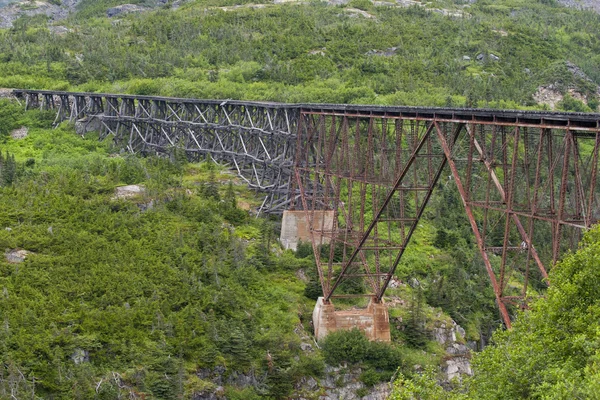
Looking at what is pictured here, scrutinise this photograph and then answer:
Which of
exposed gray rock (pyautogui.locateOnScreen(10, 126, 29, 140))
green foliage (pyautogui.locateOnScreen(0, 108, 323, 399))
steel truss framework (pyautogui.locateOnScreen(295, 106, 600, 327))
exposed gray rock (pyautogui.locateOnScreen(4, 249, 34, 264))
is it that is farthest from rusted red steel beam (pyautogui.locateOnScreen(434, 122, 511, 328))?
exposed gray rock (pyautogui.locateOnScreen(10, 126, 29, 140))

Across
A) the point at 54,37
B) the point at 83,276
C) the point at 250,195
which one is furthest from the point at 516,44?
the point at 83,276

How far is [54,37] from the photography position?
333 feet

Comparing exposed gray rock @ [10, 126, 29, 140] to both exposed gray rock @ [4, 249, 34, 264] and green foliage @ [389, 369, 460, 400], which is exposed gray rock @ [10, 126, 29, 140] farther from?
green foliage @ [389, 369, 460, 400]

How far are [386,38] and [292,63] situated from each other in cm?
1580

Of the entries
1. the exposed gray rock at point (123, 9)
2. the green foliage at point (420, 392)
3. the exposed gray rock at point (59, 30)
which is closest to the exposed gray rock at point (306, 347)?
the green foliage at point (420, 392)

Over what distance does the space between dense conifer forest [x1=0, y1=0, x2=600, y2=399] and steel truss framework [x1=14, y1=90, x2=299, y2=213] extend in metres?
1.45

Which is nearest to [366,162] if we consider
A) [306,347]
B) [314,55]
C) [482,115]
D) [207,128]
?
[306,347]

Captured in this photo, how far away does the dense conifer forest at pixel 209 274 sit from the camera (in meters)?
23.1

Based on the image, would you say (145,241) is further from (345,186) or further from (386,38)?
(386,38)

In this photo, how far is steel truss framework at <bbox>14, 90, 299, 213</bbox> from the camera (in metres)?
54.4

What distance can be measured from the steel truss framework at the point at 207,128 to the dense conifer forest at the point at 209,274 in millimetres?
1447

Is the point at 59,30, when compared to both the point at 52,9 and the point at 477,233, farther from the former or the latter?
the point at 477,233

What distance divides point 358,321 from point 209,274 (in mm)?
7360

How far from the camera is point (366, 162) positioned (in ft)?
132
